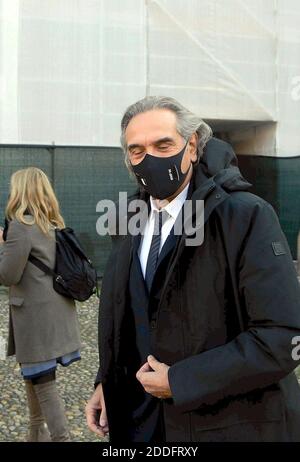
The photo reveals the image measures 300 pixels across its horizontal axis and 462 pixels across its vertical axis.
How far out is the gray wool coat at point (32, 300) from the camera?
328 centimetres

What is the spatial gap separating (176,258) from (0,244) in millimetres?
1954

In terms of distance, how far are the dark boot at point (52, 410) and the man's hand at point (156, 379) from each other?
1.74 m

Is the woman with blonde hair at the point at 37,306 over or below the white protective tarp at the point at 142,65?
below

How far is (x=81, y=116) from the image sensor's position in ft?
37.5

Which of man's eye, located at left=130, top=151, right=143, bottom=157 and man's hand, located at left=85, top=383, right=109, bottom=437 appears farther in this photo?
man's hand, located at left=85, top=383, right=109, bottom=437

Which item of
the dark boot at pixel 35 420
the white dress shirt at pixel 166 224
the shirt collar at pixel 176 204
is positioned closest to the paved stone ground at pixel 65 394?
the dark boot at pixel 35 420

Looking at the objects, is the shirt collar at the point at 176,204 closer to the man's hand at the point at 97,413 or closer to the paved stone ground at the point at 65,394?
the man's hand at the point at 97,413

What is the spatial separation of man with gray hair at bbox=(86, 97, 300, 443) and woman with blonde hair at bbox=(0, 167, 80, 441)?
1.42 m

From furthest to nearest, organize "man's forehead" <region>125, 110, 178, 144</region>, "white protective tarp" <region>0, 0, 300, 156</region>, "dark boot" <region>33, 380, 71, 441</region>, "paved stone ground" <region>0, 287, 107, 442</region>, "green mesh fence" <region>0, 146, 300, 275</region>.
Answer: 1. "white protective tarp" <region>0, 0, 300, 156</region>
2. "green mesh fence" <region>0, 146, 300, 275</region>
3. "paved stone ground" <region>0, 287, 107, 442</region>
4. "dark boot" <region>33, 380, 71, 441</region>
5. "man's forehead" <region>125, 110, 178, 144</region>

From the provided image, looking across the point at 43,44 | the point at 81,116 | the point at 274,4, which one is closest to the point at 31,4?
the point at 43,44

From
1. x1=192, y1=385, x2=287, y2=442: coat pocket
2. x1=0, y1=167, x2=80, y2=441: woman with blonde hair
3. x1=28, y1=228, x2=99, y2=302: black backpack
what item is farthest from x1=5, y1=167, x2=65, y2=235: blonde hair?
x1=192, y1=385, x2=287, y2=442: coat pocket

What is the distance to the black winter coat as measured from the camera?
156cm

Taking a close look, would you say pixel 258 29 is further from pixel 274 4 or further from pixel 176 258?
pixel 176 258

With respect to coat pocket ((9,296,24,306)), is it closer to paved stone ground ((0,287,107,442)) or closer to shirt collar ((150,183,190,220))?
paved stone ground ((0,287,107,442))
